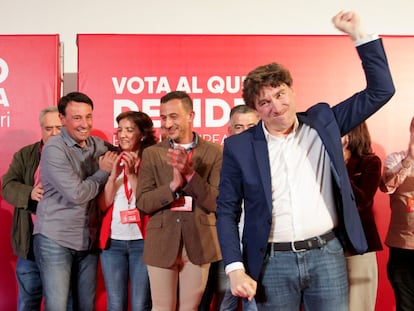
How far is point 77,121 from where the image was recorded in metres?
3.22

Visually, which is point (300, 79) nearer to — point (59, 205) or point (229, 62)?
point (229, 62)

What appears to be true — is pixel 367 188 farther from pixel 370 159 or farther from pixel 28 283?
pixel 28 283

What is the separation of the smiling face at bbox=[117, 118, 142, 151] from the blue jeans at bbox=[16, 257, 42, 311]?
3.50 ft

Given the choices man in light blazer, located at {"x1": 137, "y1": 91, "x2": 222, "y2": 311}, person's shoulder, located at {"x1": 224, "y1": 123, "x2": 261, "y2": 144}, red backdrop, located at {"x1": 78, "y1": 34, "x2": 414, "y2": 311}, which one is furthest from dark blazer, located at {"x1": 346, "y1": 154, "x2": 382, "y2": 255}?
person's shoulder, located at {"x1": 224, "y1": 123, "x2": 261, "y2": 144}

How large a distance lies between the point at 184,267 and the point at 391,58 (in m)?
2.44

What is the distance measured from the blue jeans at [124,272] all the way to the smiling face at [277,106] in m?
1.56

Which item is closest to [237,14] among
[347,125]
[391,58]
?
[391,58]

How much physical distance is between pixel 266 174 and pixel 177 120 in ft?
3.80

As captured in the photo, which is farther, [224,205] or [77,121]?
[77,121]

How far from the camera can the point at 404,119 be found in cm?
410

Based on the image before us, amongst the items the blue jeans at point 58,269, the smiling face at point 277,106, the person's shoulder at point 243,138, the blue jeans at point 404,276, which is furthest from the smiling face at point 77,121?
the blue jeans at point 404,276

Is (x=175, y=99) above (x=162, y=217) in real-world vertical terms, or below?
above

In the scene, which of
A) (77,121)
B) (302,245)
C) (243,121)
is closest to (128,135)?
(77,121)

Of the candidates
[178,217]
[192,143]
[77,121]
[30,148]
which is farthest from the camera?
[30,148]
